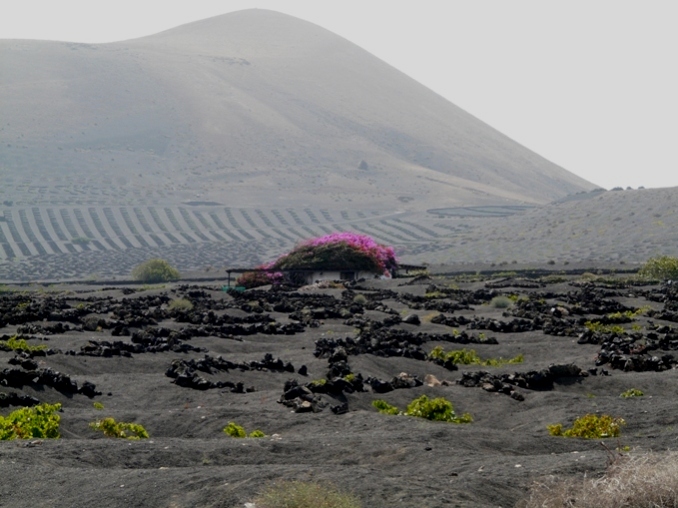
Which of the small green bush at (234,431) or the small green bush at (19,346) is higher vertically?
the small green bush at (234,431)

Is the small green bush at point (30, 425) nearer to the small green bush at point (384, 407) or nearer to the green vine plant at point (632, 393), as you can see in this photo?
the small green bush at point (384, 407)


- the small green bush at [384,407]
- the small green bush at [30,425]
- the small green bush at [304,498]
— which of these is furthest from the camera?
the small green bush at [384,407]

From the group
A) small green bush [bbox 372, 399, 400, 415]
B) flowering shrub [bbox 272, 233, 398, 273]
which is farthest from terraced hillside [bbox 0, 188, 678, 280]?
small green bush [bbox 372, 399, 400, 415]

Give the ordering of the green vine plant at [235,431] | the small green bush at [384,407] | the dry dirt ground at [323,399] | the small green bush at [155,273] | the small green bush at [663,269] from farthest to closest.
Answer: the small green bush at [155,273] < the small green bush at [663,269] < the small green bush at [384,407] < the green vine plant at [235,431] < the dry dirt ground at [323,399]

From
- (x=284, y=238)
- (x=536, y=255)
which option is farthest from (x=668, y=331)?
(x=284, y=238)

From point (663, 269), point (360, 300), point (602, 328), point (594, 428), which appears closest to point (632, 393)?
point (594, 428)

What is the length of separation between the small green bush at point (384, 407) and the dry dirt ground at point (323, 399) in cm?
27

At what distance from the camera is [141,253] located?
114m

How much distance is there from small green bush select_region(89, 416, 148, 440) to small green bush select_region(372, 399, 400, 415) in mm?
3847

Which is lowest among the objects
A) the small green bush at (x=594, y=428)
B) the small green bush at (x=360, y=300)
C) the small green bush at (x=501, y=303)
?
the small green bush at (x=360, y=300)

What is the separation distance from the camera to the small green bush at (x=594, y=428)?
14138mm

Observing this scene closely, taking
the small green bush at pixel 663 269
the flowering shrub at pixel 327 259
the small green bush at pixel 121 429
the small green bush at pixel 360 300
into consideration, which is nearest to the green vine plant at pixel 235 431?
the small green bush at pixel 121 429

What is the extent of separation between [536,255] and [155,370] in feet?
234

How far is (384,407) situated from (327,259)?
125ft
